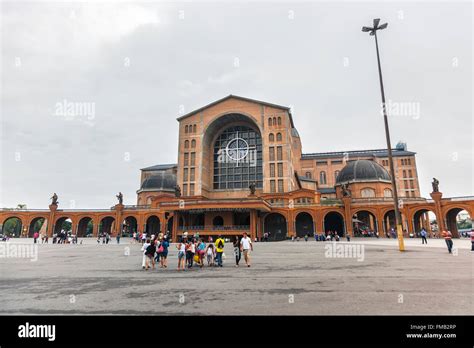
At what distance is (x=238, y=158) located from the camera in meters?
50.0

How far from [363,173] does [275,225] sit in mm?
19130

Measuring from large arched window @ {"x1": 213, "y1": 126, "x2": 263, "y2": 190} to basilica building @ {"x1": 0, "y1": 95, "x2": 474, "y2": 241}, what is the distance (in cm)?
17

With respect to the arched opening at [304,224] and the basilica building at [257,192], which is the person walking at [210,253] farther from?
the arched opening at [304,224]

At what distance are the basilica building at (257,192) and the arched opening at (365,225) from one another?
177 mm

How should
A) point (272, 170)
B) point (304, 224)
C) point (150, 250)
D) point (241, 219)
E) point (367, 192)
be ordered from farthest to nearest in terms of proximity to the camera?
point (367, 192) < point (272, 170) < point (304, 224) < point (241, 219) < point (150, 250)

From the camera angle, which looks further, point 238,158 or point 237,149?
point 237,149

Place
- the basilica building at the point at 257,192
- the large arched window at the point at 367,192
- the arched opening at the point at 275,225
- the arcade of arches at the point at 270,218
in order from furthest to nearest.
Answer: the large arched window at the point at 367,192 → the arched opening at the point at 275,225 → the basilica building at the point at 257,192 → the arcade of arches at the point at 270,218

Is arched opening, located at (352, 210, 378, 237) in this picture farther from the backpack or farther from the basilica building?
the backpack

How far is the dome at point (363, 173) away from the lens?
5022 cm

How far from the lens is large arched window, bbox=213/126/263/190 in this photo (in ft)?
160

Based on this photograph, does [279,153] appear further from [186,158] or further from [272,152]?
[186,158]

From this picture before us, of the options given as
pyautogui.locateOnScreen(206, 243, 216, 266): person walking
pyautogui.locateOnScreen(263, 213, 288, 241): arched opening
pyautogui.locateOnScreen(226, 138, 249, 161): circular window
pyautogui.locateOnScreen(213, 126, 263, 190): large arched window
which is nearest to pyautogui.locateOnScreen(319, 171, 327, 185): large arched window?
pyautogui.locateOnScreen(213, 126, 263, 190): large arched window

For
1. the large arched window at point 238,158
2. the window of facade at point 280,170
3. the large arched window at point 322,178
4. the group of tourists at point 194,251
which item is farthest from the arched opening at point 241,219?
the large arched window at point 322,178

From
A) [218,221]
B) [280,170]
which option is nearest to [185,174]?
[218,221]
